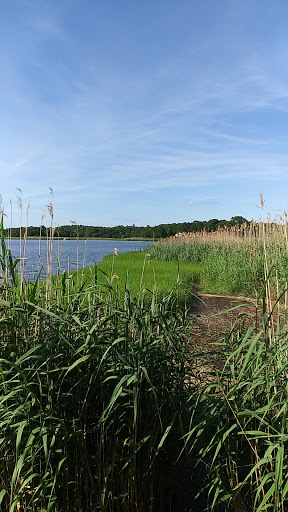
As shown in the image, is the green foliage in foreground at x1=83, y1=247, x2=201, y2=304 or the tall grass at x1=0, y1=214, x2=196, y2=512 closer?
the tall grass at x1=0, y1=214, x2=196, y2=512

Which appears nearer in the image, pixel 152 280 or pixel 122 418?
pixel 122 418

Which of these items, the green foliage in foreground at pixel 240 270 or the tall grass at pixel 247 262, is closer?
the tall grass at pixel 247 262

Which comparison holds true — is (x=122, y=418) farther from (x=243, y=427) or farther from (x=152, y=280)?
(x=152, y=280)

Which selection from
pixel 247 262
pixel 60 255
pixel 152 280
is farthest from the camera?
pixel 247 262

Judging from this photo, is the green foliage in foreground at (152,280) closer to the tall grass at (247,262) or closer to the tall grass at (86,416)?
the tall grass at (86,416)

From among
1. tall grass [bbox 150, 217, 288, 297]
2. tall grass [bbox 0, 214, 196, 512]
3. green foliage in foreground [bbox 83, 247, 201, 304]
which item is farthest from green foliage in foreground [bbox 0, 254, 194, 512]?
tall grass [bbox 150, 217, 288, 297]

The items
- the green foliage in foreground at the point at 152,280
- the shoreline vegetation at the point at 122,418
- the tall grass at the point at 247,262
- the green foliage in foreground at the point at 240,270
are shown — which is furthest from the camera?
the green foliage in foreground at the point at 240,270

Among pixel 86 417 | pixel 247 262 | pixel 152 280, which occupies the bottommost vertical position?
pixel 152 280

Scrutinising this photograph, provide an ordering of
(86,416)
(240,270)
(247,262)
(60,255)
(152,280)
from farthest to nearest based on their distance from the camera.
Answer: (247,262), (240,270), (152,280), (60,255), (86,416)

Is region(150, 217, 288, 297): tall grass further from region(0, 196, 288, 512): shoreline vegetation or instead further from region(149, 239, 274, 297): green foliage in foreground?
region(0, 196, 288, 512): shoreline vegetation

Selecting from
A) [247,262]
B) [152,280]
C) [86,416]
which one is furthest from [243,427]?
[247,262]

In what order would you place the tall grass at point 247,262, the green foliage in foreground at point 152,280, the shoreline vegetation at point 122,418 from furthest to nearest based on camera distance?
the tall grass at point 247,262
the green foliage in foreground at point 152,280
the shoreline vegetation at point 122,418

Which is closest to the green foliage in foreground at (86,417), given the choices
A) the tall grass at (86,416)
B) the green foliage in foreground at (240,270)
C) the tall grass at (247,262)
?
the tall grass at (86,416)

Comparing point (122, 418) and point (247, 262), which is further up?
point (247, 262)
